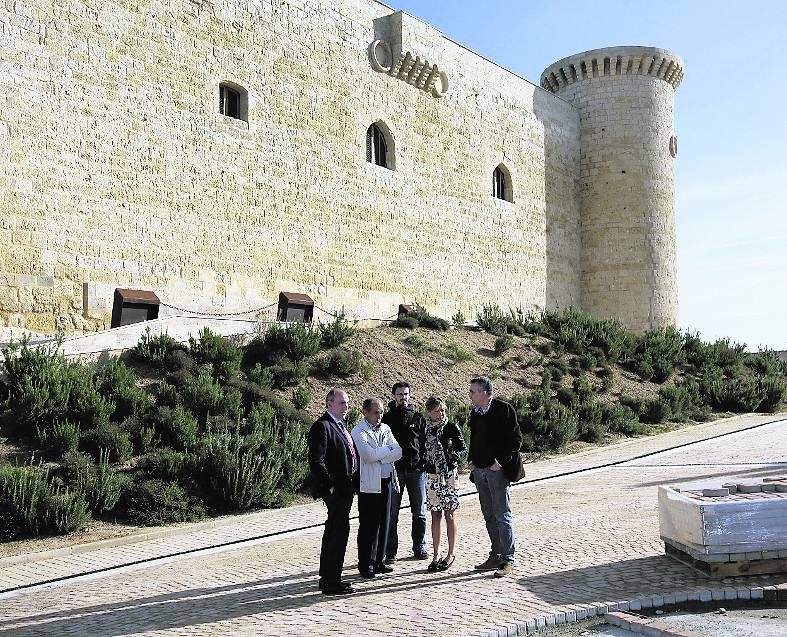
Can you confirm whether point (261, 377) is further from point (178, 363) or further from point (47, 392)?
point (47, 392)

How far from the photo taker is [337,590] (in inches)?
214

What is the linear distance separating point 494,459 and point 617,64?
23.1 m

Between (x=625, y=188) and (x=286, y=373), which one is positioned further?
(x=625, y=188)

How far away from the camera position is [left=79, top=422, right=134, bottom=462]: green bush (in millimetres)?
9477

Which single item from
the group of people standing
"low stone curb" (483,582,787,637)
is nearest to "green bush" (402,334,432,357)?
the group of people standing

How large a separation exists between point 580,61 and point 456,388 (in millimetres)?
15984

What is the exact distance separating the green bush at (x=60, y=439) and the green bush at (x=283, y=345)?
396cm

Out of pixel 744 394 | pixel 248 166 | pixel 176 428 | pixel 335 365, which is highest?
pixel 248 166

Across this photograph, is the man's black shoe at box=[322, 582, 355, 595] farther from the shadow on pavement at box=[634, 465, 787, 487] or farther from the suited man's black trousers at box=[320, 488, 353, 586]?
the shadow on pavement at box=[634, 465, 787, 487]

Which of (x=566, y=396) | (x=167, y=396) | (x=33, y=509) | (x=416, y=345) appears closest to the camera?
(x=33, y=509)

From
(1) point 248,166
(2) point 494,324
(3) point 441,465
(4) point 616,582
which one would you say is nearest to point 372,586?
(3) point 441,465

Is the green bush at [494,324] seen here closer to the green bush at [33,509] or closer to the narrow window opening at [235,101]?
the narrow window opening at [235,101]

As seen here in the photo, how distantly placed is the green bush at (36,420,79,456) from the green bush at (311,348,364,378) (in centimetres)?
455

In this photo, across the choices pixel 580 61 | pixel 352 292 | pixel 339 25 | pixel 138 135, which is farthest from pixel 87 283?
pixel 580 61
